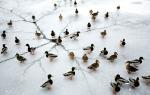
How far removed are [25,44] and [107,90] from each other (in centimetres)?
211

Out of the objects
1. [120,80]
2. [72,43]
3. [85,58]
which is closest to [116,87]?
[120,80]

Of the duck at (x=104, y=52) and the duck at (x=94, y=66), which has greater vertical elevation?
the duck at (x=104, y=52)

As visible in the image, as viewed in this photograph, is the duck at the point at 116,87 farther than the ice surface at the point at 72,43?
No

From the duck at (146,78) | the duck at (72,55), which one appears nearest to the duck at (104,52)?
the duck at (72,55)

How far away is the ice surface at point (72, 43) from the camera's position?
421 cm

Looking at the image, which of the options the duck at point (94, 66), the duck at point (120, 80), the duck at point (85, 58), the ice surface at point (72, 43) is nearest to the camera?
the duck at point (120, 80)

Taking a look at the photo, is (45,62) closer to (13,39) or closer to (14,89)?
(14,89)

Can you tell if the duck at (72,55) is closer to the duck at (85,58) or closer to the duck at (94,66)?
the duck at (85,58)

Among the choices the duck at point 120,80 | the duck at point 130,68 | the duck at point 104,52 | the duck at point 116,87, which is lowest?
the duck at point 116,87

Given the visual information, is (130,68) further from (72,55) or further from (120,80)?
(72,55)

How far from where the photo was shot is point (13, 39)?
220 inches

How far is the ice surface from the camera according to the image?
4211 millimetres

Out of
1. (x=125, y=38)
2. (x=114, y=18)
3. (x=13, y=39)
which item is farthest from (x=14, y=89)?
(x=114, y=18)

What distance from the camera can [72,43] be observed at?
5281mm
